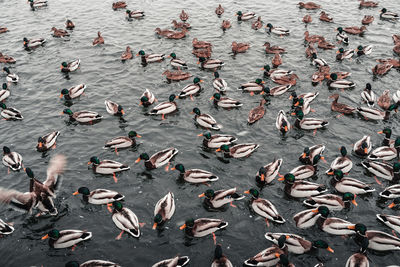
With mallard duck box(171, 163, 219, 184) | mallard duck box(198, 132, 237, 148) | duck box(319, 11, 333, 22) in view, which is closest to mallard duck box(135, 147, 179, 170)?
mallard duck box(171, 163, 219, 184)

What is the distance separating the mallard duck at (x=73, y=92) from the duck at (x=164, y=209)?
35.2 feet

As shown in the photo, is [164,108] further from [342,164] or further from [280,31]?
[280,31]

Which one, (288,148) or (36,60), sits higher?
(36,60)

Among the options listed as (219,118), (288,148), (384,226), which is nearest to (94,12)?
(219,118)

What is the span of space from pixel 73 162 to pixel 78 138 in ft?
6.51

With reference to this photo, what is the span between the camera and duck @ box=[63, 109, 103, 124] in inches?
712

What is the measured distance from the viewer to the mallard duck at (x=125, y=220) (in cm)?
1208

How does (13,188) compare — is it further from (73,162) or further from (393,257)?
(393,257)

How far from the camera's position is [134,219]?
40.4 feet

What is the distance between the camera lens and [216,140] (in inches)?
641

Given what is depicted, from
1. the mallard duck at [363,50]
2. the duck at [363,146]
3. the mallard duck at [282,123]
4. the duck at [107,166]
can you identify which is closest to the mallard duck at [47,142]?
the duck at [107,166]

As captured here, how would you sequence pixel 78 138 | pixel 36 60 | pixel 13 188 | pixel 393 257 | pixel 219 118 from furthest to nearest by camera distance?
pixel 36 60 → pixel 219 118 → pixel 78 138 → pixel 13 188 → pixel 393 257

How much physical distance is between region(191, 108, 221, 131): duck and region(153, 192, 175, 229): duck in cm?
552

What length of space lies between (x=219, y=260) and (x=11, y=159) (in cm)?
1119
